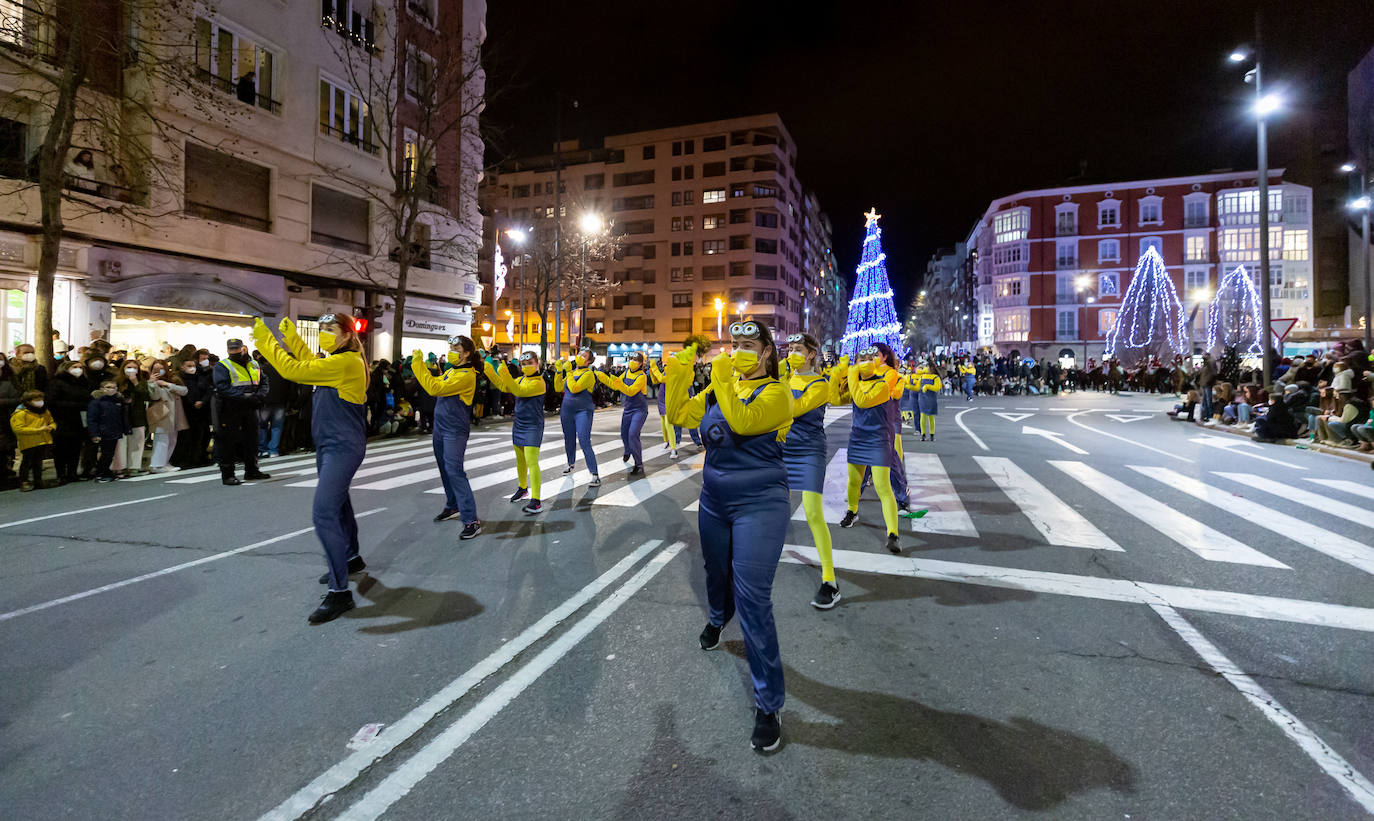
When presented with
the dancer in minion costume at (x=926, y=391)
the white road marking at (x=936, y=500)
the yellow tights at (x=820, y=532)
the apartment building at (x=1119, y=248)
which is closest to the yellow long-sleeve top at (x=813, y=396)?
the yellow tights at (x=820, y=532)

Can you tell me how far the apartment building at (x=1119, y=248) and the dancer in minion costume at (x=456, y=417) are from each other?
220 feet

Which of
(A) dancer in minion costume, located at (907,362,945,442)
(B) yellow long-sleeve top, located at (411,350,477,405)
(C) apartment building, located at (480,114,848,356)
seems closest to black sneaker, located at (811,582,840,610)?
(B) yellow long-sleeve top, located at (411,350,477,405)

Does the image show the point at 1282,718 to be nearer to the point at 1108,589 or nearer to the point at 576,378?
the point at 1108,589

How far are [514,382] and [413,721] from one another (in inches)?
199

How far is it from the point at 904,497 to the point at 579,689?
5356 millimetres

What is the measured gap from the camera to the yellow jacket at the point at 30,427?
30.2 ft

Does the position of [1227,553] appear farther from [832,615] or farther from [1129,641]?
[832,615]

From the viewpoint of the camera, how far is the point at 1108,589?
5.16 metres

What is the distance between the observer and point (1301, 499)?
8.62 m

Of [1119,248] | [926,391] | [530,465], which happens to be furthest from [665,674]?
[1119,248]

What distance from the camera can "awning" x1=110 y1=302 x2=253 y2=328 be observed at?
17422 millimetres

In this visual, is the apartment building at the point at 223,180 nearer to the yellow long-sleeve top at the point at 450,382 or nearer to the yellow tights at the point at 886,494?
the yellow long-sleeve top at the point at 450,382

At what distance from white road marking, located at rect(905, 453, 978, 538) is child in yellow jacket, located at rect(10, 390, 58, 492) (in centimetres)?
1139

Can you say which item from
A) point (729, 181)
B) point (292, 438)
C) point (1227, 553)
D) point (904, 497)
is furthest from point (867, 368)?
point (729, 181)
